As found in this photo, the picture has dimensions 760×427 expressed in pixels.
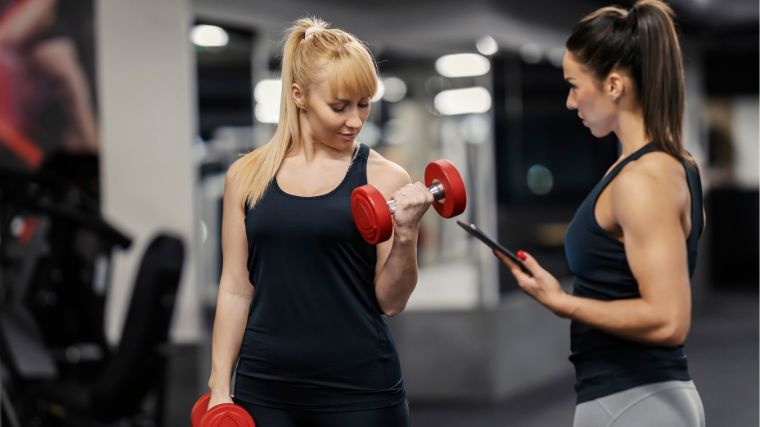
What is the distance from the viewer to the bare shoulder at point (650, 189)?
1.37 m

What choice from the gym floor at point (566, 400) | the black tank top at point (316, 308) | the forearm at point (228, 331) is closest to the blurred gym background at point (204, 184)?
the gym floor at point (566, 400)

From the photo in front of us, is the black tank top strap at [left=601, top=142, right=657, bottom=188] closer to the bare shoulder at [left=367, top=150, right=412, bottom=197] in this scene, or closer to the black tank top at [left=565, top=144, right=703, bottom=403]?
the black tank top at [left=565, top=144, right=703, bottom=403]

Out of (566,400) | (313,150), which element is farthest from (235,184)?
(566,400)

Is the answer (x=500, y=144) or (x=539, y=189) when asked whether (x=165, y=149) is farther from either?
(x=539, y=189)

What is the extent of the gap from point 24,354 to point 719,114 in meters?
8.51

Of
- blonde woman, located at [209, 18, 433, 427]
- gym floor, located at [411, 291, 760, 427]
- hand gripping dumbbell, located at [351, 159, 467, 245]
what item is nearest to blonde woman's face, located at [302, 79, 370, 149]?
blonde woman, located at [209, 18, 433, 427]

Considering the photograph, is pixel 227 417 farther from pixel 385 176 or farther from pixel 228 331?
pixel 385 176

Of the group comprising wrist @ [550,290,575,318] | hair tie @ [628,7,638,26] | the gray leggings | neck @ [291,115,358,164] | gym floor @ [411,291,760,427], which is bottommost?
gym floor @ [411,291,760,427]

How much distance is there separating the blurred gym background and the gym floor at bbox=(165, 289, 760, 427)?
17 mm

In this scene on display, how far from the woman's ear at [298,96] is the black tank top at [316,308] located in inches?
5.6

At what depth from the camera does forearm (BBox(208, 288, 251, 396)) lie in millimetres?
1594

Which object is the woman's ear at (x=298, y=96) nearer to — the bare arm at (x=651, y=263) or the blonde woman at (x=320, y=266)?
the blonde woman at (x=320, y=266)

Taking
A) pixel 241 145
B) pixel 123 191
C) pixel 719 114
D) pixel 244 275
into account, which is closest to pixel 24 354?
pixel 123 191

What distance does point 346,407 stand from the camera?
1528 mm
